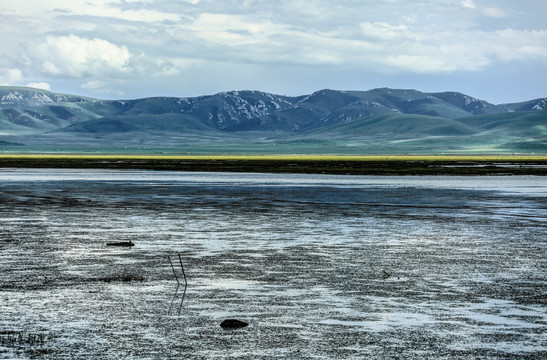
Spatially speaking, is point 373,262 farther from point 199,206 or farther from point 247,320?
point 199,206

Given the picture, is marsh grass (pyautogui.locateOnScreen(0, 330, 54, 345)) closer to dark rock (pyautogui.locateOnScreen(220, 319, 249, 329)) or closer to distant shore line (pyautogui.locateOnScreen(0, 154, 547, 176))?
dark rock (pyautogui.locateOnScreen(220, 319, 249, 329))

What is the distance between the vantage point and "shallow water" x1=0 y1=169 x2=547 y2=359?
12.0 metres

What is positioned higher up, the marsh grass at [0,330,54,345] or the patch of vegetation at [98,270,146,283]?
the marsh grass at [0,330,54,345]

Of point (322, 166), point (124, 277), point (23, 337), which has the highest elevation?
point (23, 337)

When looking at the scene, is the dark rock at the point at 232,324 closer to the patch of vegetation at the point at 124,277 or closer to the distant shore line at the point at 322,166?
the patch of vegetation at the point at 124,277

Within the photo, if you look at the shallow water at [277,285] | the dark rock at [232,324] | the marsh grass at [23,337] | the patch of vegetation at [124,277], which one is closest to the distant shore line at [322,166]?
the shallow water at [277,285]

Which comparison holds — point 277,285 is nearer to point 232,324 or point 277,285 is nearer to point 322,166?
point 232,324

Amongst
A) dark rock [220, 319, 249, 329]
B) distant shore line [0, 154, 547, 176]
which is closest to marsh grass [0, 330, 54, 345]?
dark rock [220, 319, 249, 329]

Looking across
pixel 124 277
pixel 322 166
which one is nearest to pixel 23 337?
pixel 124 277

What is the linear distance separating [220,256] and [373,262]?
3903 millimetres

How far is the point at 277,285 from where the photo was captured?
1681 centimetres

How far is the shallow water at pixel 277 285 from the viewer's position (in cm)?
1199

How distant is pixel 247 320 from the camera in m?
13.5

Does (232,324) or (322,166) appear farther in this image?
(322,166)
